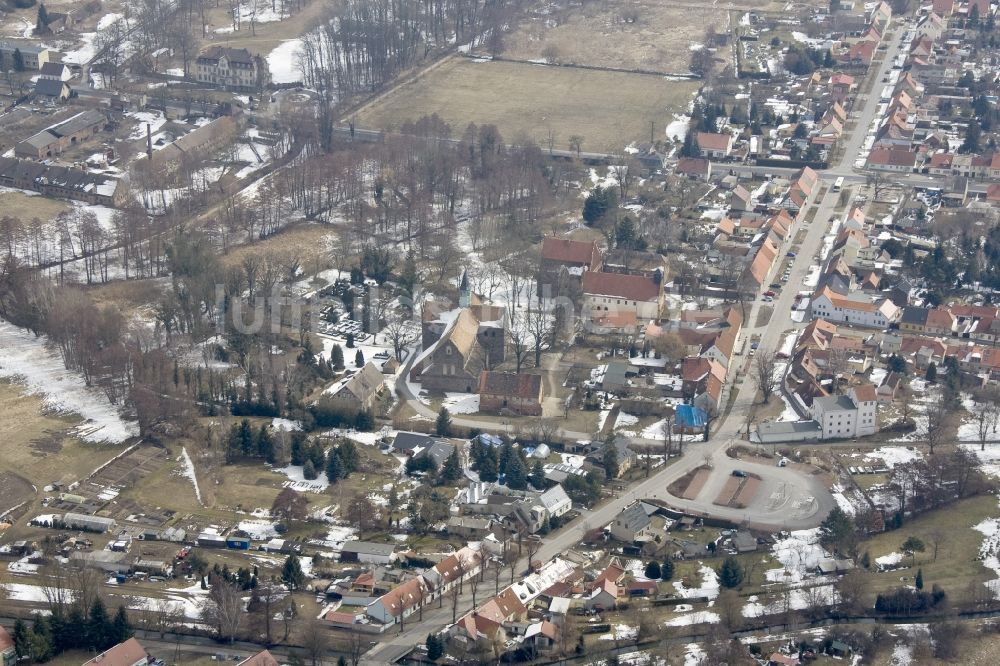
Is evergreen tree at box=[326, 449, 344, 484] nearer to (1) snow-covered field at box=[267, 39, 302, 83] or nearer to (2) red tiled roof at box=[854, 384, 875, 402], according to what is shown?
(2) red tiled roof at box=[854, 384, 875, 402]

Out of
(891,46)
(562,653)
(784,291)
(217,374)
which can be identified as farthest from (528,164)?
(562,653)

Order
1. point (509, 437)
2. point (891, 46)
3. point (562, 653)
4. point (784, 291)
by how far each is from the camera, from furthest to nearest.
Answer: point (891, 46)
point (784, 291)
point (509, 437)
point (562, 653)

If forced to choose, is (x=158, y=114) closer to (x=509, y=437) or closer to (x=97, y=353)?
(x=97, y=353)

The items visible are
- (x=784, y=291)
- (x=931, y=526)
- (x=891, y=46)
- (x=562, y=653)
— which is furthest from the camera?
(x=891, y=46)

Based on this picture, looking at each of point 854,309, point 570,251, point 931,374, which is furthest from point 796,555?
point 570,251

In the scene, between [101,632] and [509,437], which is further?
[509,437]

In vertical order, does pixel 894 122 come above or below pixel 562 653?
above
